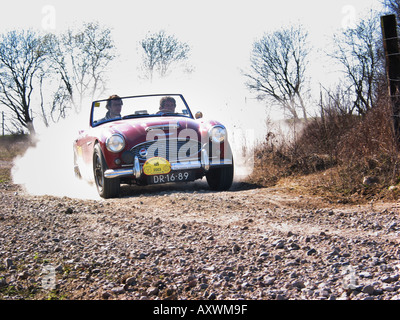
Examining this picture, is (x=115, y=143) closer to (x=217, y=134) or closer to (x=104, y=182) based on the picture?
(x=104, y=182)

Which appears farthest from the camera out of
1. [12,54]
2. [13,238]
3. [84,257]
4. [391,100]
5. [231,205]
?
[12,54]

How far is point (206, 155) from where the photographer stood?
8.18 metres

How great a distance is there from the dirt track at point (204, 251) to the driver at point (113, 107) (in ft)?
9.17

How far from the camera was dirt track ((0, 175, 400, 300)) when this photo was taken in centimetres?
335

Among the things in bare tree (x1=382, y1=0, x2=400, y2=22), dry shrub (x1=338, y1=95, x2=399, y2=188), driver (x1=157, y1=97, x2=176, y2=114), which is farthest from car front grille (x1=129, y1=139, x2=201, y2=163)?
bare tree (x1=382, y1=0, x2=400, y2=22)

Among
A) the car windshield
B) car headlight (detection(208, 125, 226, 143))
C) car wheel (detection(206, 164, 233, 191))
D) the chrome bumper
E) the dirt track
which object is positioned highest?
the car windshield

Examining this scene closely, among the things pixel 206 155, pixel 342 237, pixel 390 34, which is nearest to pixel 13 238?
pixel 342 237

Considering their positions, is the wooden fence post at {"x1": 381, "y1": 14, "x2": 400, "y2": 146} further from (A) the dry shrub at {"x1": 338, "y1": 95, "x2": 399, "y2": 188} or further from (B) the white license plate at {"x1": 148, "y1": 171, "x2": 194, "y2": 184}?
(B) the white license plate at {"x1": 148, "y1": 171, "x2": 194, "y2": 184}

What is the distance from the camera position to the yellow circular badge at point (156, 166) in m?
7.93

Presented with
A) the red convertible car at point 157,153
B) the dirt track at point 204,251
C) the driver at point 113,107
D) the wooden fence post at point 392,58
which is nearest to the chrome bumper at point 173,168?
the red convertible car at point 157,153

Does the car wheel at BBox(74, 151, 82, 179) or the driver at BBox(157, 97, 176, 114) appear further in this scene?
the car wheel at BBox(74, 151, 82, 179)

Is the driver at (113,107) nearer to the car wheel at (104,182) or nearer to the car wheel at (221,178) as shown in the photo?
the car wheel at (104,182)
